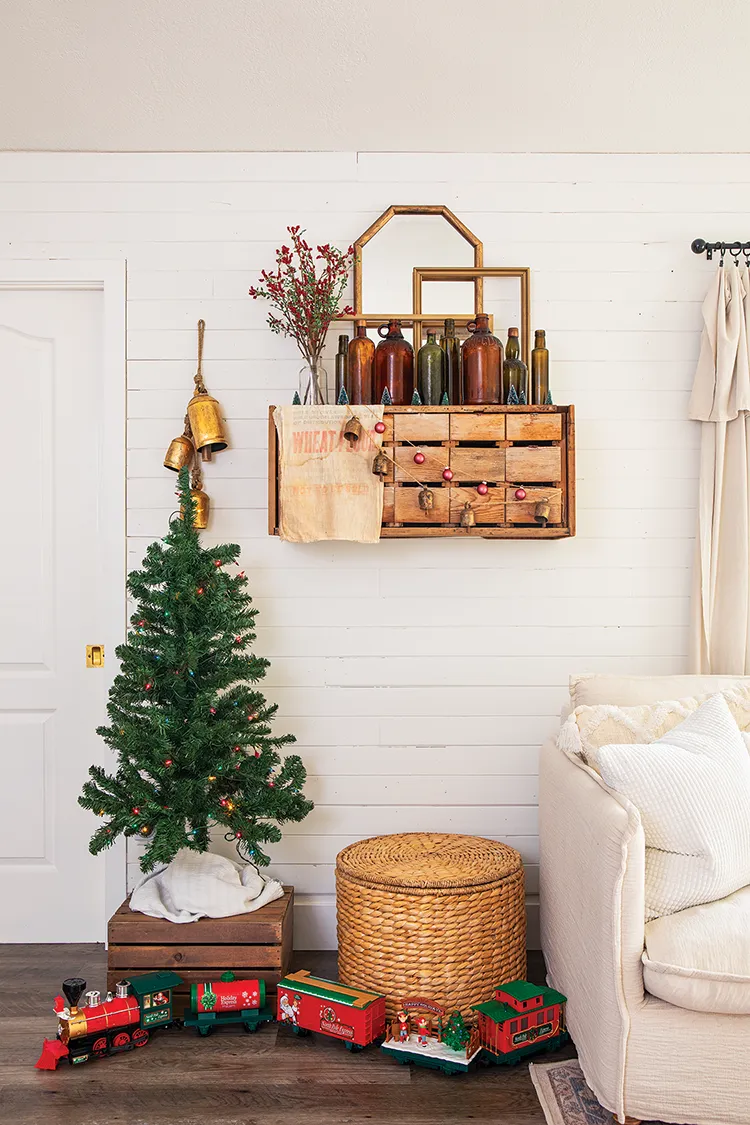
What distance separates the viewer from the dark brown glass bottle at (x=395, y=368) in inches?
116

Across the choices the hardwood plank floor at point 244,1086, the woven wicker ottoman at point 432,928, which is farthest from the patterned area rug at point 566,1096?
the woven wicker ottoman at point 432,928

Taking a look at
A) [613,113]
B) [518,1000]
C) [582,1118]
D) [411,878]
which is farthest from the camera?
[613,113]

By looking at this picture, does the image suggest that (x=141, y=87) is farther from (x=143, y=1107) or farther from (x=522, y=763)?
(x=143, y=1107)

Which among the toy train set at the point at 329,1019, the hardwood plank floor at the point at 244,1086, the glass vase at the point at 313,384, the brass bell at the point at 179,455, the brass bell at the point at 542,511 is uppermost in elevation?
the glass vase at the point at 313,384

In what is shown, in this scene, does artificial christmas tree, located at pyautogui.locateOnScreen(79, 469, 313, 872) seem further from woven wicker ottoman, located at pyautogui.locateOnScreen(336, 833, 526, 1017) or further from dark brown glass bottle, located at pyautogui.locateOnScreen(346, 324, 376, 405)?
dark brown glass bottle, located at pyautogui.locateOnScreen(346, 324, 376, 405)

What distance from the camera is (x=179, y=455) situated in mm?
3033

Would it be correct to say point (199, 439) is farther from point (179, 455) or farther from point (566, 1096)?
point (566, 1096)

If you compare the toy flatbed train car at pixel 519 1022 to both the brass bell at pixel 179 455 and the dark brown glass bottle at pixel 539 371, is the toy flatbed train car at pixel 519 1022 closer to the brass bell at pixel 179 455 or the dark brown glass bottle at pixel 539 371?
the dark brown glass bottle at pixel 539 371

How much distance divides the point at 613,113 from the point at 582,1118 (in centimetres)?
264

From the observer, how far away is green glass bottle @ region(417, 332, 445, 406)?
2.93 metres

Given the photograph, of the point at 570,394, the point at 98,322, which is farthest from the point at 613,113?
the point at 98,322

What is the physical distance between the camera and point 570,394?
315 cm

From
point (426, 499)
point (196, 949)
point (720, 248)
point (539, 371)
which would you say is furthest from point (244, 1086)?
point (720, 248)

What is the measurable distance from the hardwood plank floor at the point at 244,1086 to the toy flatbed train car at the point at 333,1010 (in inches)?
2.0
